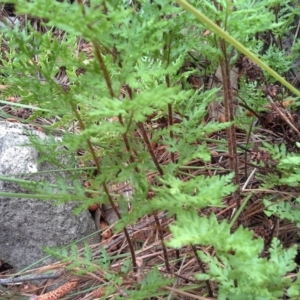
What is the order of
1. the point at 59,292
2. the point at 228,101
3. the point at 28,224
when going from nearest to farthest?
the point at 228,101, the point at 59,292, the point at 28,224

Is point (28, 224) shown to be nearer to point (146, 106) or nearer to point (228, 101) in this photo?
point (228, 101)

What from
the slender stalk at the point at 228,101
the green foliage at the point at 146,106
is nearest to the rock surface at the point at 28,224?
the green foliage at the point at 146,106

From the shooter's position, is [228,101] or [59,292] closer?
[228,101]

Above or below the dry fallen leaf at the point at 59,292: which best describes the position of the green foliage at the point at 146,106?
above

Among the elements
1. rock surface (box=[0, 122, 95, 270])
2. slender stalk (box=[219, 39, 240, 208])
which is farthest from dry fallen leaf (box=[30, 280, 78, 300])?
slender stalk (box=[219, 39, 240, 208])

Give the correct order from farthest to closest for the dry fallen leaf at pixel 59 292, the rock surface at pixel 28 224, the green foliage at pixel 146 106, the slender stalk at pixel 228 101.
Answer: the rock surface at pixel 28 224 → the dry fallen leaf at pixel 59 292 → the slender stalk at pixel 228 101 → the green foliage at pixel 146 106

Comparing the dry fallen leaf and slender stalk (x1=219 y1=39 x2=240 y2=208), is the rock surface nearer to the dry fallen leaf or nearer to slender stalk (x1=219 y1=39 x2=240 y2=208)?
the dry fallen leaf

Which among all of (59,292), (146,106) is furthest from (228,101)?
(59,292)

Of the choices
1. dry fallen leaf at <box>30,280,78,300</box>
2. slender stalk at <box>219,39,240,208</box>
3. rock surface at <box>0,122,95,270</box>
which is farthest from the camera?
rock surface at <box>0,122,95,270</box>

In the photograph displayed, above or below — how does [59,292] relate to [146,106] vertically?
below

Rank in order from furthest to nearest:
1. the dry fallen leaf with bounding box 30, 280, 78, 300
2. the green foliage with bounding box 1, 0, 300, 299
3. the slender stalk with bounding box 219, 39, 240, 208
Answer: the dry fallen leaf with bounding box 30, 280, 78, 300, the slender stalk with bounding box 219, 39, 240, 208, the green foliage with bounding box 1, 0, 300, 299

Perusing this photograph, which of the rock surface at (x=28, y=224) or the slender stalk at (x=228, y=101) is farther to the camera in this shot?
the rock surface at (x=28, y=224)

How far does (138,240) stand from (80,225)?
0.28m

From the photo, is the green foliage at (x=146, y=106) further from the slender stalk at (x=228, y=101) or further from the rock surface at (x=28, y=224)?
the rock surface at (x=28, y=224)
